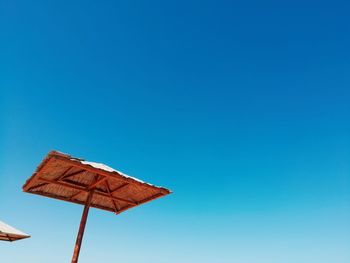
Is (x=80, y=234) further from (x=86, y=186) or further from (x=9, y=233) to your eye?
(x=9, y=233)

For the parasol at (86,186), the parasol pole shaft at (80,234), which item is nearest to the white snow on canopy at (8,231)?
the parasol at (86,186)

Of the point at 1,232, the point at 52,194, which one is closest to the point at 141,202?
the point at 52,194

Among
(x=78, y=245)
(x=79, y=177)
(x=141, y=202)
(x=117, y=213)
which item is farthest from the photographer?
(x=117, y=213)

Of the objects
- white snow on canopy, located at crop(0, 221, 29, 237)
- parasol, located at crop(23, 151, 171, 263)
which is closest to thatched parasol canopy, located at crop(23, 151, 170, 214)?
parasol, located at crop(23, 151, 171, 263)

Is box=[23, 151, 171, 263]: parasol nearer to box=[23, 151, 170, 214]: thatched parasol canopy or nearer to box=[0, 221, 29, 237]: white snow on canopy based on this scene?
box=[23, 151, 170, 214]: thatched parasol canopy

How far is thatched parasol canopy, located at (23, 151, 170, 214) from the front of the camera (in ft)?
16.3

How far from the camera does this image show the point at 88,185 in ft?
21.0

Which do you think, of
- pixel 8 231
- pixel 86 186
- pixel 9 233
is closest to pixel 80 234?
pixel 86 186

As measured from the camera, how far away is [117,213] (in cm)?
742

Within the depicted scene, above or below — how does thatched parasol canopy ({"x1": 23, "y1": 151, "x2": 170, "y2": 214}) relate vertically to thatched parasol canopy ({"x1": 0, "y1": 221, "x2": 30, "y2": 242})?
above

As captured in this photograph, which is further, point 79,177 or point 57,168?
point 79,177

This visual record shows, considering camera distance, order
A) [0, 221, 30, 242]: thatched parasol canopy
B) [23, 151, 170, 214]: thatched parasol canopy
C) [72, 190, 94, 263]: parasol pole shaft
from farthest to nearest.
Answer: [0, 221, 30, 242]: thatched parasol canopy < [72, 190, 94, 263]: parasol pole shaft < [23, 151, 170, 214]: thatched parasol canopy

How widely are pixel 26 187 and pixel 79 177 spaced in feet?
3.67

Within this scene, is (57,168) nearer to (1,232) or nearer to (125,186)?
(125,186)
